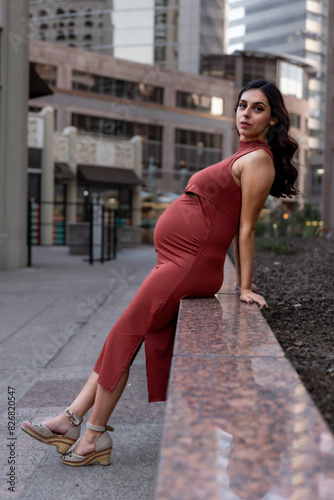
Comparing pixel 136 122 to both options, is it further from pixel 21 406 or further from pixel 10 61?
pixel 21 406

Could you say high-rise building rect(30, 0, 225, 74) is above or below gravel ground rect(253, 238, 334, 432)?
above

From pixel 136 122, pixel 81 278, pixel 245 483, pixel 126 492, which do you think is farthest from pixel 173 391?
pixel 136 122

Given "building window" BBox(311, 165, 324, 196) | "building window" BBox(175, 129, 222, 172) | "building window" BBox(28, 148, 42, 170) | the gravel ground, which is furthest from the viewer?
"building window" BBox(311, 165, 324, 196)

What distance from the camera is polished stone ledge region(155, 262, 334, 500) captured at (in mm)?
1180

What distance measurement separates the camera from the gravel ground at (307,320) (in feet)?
6.20

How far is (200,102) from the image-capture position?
156 ft

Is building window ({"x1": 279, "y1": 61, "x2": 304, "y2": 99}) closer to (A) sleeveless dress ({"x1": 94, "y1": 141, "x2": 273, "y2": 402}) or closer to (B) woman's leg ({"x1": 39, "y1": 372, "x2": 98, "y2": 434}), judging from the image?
(A) sleeveless dress ({"x1": 94, "y1": 141, "x2": 273, "y2": 402})

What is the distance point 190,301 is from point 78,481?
92cm

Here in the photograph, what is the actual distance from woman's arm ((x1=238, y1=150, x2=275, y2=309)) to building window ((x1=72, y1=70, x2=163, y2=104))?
40.0m

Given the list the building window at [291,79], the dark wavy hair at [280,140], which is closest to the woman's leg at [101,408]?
the dark wavy hair at [280,140]

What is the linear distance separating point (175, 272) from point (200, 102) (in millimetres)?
46552

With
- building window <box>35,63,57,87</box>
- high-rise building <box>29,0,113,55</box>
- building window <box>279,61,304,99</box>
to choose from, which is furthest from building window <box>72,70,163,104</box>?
building window <box>279,61,304,99</box>

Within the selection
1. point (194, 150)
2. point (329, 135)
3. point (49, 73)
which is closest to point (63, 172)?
point (49, 73)

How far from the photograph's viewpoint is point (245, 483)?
4.05 ft
